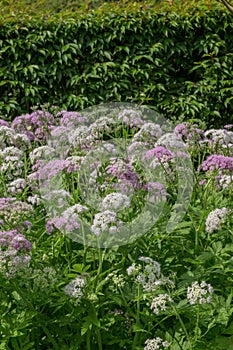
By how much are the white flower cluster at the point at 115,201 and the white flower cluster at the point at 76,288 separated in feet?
1.25

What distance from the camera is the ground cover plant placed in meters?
2.92

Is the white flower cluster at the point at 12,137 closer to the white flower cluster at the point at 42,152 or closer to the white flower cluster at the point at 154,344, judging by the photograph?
the white flower cluster at the point at 42,152

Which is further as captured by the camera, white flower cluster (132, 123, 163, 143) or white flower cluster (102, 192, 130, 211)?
white flower cluster (132, 123, 163, 143)

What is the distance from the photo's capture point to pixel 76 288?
287 centimetres

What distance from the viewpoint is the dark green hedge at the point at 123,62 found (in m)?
6.72

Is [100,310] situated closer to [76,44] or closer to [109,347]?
[109,347]

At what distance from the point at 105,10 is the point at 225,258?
14.6ft

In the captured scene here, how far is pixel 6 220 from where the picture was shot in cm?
299

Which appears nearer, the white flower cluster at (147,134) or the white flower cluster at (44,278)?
the white flower cluster at (44,278)

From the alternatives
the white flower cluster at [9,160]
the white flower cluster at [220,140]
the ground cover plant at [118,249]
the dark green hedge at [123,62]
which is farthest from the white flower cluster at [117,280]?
the dark green hedge at [123,62]

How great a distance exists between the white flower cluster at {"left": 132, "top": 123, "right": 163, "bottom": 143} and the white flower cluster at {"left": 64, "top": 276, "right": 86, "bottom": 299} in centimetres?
124

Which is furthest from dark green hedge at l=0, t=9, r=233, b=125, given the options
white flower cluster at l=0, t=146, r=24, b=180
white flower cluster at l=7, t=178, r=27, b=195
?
white flower cluster at l=7, t=178, r=27, b=195

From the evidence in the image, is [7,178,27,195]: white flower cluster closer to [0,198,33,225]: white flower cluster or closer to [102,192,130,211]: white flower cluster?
[0,198,33,225]: white flower cluster

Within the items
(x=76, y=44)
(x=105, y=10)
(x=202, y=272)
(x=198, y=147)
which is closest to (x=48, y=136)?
(x=198, y=147)
